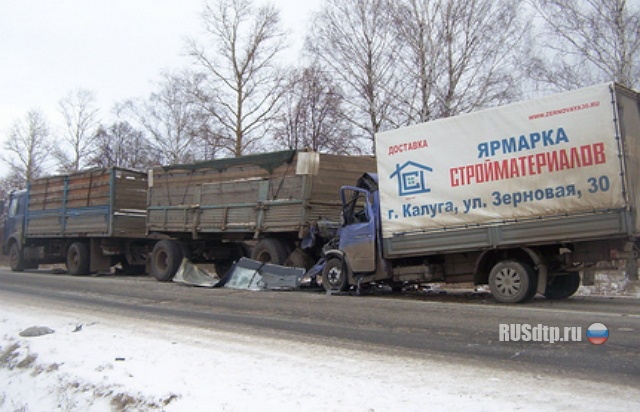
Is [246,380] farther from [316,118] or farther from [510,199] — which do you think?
[316,118]

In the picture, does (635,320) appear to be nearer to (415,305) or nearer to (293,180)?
(415,305)

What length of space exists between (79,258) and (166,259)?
15.2 ft

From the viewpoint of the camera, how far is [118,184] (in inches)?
708

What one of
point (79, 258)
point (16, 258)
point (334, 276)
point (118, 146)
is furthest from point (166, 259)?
point (118, 146)

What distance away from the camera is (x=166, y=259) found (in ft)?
52.6

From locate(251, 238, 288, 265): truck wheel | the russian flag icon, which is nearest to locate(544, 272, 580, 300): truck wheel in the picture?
the russian flag icon

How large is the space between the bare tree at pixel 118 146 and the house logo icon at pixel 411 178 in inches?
1528

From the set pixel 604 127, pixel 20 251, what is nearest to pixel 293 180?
pixel 604 127

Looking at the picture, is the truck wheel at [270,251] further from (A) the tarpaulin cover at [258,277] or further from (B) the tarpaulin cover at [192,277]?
(B) the tarpaulin cover at [192,277]

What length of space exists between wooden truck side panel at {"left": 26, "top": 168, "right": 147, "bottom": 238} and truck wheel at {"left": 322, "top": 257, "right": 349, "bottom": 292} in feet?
29.1

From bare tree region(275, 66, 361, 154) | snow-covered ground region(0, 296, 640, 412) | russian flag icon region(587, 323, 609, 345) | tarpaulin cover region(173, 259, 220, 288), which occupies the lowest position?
snow-covered ground region(0, 296, 640, 412)

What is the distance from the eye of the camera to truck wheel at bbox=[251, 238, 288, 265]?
521 inches

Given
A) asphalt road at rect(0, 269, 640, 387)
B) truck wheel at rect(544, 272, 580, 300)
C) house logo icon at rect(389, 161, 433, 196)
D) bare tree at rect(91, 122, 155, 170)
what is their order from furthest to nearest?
1. bare tree at rect(91, 122, 155, 170)
2. house logo icon at rect(389, 161, 433, 196)
3. truck wheel at rect(544, 272, 580, 300)
4. asphalt road at rect(0, 269, 640, 387)

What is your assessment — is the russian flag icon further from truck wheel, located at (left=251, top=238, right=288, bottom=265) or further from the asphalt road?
truck wheel, located at (left=251, top=238, right=288, bottom=265)
